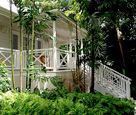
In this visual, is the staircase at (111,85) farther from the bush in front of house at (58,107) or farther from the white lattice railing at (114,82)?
the bush in front of house at (58,107)

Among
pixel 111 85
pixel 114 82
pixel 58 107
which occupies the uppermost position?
pixel 58 107

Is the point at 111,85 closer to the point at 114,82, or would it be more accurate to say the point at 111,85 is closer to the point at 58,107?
the point at 114,82

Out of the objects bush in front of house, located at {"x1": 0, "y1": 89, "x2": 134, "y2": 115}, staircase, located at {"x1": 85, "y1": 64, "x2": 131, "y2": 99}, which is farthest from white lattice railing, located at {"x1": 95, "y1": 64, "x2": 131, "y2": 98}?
bush in front of house, located at {"x1": 0, "y1": 89, "x2": 134, "y2": 115}

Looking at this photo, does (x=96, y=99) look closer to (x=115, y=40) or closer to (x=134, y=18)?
(x=115, y=40)

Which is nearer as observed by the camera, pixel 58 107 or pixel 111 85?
pixel 58 107

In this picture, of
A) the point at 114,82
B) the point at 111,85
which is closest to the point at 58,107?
the point at 111,85

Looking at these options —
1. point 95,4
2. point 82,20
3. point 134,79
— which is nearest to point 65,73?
point 82,20

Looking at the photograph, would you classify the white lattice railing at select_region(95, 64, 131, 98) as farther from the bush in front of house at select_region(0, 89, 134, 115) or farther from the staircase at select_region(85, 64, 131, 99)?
the bush in front of house at select_region(0, 89, 134, 115)

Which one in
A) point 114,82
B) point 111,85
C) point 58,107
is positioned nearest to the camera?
point 58,107

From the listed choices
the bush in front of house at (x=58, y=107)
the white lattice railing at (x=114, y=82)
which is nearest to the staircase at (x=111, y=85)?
the white lattice railing at (x=114, y=82)

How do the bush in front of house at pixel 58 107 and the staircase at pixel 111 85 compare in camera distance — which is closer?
the bush in front of house at pixel 58 107

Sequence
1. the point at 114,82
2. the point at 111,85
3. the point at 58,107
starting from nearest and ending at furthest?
the point at 58,107 < the point at 111,85 < the point at 114,82

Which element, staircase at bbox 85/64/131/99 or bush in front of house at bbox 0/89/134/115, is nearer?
bush in front of house at bbox 0/89/134/115

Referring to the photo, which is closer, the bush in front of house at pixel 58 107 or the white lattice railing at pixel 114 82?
the bush in front of house at pixel 58 107
